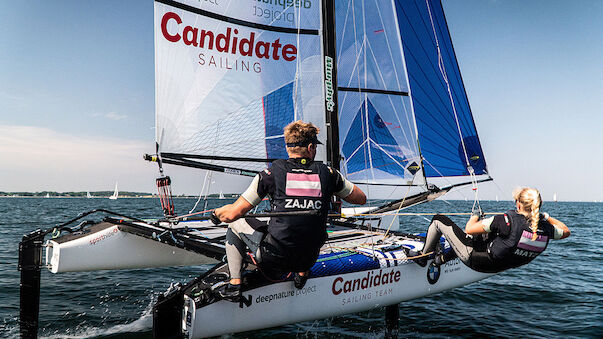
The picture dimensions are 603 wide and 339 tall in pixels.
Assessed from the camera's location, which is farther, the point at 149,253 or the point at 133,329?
the point at 149,253

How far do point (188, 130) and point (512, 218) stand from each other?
464 cm

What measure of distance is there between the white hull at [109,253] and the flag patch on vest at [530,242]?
4.12 meters

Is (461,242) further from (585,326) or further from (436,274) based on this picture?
(585,326)

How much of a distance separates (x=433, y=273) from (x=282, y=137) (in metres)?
3.37

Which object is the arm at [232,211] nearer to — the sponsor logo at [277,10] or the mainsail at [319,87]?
the mainsail at [319,87]

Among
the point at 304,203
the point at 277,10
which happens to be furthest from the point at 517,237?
the point at 277,10

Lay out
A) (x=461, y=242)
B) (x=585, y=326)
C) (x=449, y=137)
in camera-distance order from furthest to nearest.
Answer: (x=449, y=137) < (x=585, y=326) < (x=461, y=242)

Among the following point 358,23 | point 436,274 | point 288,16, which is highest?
point 358,23

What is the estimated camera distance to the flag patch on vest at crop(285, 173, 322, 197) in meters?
2.64

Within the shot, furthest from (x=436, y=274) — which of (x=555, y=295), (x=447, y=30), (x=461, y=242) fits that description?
(x=447, y=30)

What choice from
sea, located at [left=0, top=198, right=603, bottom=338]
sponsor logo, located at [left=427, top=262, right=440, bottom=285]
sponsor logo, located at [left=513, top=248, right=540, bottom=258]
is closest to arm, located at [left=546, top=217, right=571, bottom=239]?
sponsor logo, located at [left=513, top=248, right=540, bottom=258]

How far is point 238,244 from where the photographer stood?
305cm

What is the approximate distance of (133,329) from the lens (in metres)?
4.63

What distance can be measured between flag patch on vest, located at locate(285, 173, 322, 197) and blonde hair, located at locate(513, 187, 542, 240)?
1.89 meters
